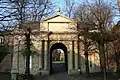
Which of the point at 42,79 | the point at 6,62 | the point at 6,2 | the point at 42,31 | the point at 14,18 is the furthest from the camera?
the point at 6,62

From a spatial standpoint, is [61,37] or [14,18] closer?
[14,18]

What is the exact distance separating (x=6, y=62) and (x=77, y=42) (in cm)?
1314

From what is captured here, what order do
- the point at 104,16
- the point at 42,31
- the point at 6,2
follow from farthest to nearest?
the point at 42,31 → the point at 104,16 → the point at 6,2

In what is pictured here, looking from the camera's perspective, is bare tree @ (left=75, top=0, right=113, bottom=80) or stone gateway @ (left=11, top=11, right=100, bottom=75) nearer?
bare tree @ (left=75, top=0, right=113, bottom=80)

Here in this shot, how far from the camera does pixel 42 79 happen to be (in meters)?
36.2

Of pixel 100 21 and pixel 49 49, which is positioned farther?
pixel 49 49

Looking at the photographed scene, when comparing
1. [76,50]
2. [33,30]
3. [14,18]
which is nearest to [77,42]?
[76,50]

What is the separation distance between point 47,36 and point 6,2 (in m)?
27.3

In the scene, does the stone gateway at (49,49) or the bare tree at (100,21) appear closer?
the bare tree at (100,21)

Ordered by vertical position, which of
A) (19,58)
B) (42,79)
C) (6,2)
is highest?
(6,2)

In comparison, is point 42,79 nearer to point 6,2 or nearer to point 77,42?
point 77,42

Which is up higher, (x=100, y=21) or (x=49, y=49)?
(x=100, y=21)

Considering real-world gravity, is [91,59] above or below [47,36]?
below


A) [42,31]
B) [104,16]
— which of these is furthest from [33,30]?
[104,16]
